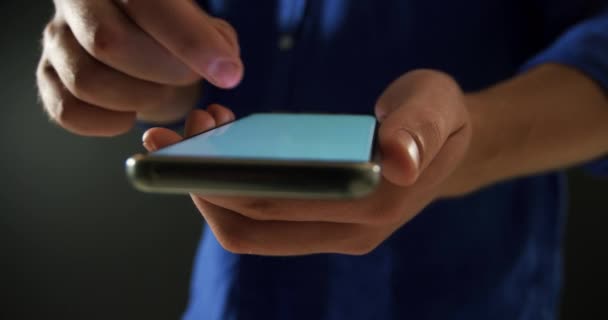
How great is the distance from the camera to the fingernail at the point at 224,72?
259mm

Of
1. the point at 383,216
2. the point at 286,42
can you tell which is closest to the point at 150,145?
the point at 383,216

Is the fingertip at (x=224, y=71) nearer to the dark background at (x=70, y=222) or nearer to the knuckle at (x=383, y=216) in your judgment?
the knuckle at (x=383, y=216)

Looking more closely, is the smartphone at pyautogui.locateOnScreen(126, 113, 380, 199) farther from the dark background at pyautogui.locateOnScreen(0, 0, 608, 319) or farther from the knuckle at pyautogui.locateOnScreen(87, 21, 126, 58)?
the dark background at pyautogui.locateOnScreen(0, 0, 608, 319)

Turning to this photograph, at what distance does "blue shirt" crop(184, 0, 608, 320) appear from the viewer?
41cm

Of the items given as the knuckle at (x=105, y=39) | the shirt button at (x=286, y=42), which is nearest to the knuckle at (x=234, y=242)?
the knuckle at (x=105, y=39)

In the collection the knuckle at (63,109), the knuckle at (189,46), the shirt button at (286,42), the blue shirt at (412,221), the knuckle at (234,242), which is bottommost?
the blue shirt at (412,221)

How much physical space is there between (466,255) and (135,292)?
0.65 m

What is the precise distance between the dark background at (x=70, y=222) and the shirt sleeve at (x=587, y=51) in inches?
24.2

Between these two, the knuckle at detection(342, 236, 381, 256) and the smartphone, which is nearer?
the smartphone

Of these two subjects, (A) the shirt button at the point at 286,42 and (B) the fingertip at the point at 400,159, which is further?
(A) the shirt button at the point at 286,42

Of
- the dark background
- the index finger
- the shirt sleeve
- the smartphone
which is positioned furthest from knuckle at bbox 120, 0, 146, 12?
the dark background

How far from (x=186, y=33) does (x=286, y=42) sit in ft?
0.60

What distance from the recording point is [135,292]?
2.89 feet

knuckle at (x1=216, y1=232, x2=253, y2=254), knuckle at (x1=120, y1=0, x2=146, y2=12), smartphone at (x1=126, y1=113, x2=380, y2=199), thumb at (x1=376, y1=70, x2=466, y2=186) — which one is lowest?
knuckle at (x1=216, y1=232, x2=253, y2=254)
